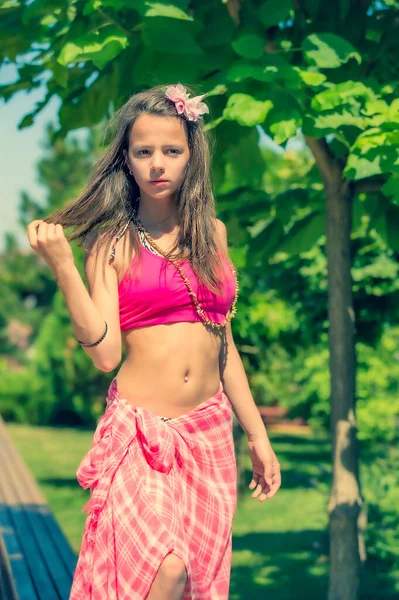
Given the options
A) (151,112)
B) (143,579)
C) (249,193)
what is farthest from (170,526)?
(249,193)

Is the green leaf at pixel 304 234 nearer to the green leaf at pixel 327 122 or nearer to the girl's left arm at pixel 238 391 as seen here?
the green leaf at pixel 327 122

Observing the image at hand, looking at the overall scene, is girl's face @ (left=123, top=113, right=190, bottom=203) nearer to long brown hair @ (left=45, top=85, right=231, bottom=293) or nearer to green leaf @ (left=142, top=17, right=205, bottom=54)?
long brown hair @ (left=45, top=85, right=231, bottom=293)

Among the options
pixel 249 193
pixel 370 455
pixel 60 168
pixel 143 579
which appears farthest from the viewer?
pixel 60 168

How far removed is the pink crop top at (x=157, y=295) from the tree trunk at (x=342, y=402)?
142 centimetres

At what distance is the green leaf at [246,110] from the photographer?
2.94 m

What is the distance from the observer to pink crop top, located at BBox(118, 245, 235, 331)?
2.59 meters

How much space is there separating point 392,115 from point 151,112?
2.93 feet

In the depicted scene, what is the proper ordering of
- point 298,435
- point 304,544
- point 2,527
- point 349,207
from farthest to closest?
point 298,435, point 304,544, point 2,527, point 349,207

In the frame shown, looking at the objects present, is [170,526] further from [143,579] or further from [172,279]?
[172,279]

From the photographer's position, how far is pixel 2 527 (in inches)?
240

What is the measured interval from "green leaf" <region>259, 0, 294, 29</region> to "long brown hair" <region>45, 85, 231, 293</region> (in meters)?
0.78

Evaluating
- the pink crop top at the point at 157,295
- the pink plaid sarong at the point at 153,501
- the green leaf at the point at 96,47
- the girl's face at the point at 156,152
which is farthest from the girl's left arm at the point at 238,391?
the green leaf at the point at 96,47

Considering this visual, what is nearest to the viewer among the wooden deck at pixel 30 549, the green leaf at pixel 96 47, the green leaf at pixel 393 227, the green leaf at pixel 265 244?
the green leaf at pixel 96 47

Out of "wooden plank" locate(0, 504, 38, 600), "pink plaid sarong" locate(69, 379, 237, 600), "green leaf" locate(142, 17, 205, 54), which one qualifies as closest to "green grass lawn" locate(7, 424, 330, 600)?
"wooden plank" locate(0, 504, 38, 600)
